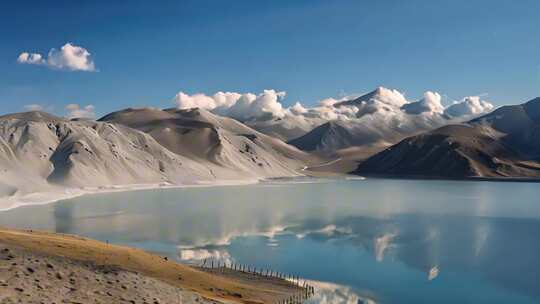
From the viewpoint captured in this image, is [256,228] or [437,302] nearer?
[437,302]

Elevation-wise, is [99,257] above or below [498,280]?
above

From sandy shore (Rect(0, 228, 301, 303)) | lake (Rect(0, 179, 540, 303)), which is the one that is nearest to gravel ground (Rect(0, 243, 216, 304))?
sandy shore (Rect(0, 228, 301, 303))

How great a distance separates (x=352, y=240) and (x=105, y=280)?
46.2 metres

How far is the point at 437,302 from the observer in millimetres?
44344

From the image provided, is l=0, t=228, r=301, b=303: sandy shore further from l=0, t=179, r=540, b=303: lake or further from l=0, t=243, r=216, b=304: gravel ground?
l=0, t=179, r=540, b=303: lake

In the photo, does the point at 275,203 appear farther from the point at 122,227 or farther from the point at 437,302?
the point at 437,302

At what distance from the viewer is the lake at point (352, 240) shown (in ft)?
162

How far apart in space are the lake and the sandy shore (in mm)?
6883

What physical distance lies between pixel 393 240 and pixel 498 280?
79.2 ft

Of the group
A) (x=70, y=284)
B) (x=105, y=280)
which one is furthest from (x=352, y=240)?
Result: (x=70, y=284)

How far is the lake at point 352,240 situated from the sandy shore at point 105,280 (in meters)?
6.88

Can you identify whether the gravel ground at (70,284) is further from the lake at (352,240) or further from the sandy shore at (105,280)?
the lake at (352,240)

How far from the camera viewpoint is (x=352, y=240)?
248 ft

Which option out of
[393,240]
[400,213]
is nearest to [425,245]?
[393,240]
